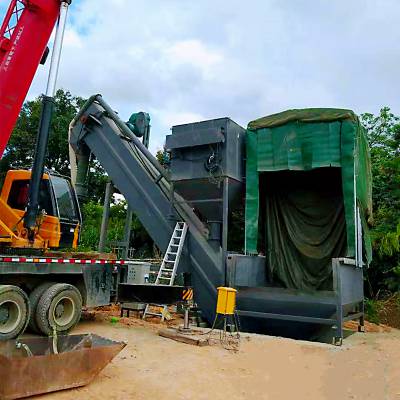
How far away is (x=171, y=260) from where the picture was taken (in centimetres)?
1004

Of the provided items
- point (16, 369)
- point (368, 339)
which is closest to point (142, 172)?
point (368, 339)

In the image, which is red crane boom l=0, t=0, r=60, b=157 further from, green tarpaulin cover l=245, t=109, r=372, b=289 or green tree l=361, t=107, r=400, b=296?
green tree l=361, t=107, r=400, b=296

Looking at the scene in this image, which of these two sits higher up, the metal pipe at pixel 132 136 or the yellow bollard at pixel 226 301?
the metal pipe at pixel 132 136

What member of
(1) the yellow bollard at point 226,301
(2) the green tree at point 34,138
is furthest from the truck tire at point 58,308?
(2) the green tree at point 34,138

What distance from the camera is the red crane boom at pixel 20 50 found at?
8453 mm

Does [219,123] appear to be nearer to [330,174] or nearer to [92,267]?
[330,174]

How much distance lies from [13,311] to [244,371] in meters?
3.79

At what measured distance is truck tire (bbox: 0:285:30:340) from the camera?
7.01m

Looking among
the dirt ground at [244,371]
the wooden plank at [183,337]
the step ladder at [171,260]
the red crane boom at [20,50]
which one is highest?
the red crane boom at [20,50]

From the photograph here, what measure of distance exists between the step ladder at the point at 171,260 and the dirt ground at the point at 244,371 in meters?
1.09

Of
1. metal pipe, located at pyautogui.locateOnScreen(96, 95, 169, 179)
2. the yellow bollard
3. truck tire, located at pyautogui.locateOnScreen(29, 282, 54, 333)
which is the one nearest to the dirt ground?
the yellow bollard

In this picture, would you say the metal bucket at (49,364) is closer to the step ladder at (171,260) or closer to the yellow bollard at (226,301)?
the yellow bollard at (226,301)

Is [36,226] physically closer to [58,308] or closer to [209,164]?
[58,308]

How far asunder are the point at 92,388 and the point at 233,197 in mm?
6192
